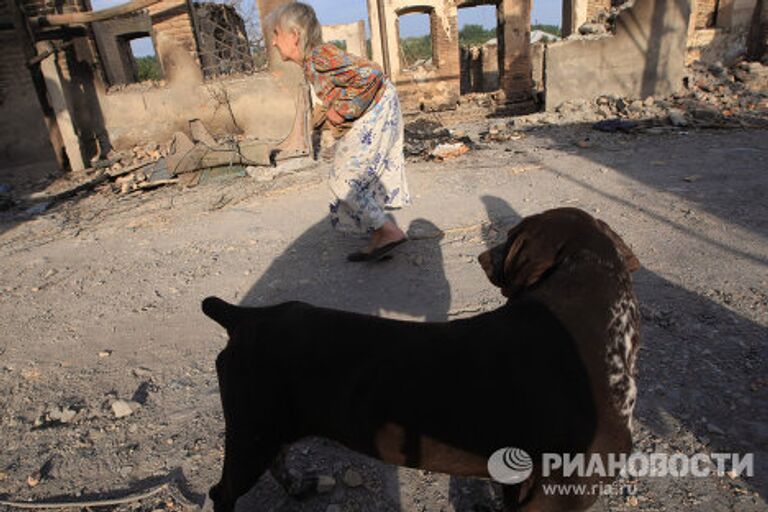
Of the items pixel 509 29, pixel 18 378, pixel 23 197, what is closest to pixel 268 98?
pixel 23 197

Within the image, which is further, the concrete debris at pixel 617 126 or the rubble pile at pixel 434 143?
the concrete debris at pixel 617 126

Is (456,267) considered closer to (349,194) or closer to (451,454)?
(349,194)

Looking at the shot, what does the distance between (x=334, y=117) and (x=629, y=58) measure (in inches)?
316

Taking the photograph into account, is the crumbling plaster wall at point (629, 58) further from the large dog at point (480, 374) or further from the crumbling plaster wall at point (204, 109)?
the large dog at point (480, 374)

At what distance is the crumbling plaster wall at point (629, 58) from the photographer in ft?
29.8

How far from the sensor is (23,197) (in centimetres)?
812

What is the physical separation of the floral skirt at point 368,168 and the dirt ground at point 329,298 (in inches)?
16.7

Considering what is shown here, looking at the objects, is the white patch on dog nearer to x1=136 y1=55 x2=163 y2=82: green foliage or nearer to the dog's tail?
the dog's tail

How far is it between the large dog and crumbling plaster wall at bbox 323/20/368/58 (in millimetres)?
23900

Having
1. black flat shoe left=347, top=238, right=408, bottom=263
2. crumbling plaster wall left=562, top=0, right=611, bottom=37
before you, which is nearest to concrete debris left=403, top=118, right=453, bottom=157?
black flat shoe left=347, top=238, right=408, bottom=263

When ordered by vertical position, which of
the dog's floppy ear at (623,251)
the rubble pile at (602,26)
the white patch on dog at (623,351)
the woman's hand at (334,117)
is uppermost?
the rubble pile at (602,26)

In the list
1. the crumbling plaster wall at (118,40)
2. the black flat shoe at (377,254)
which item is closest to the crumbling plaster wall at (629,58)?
the black flat shoe at (377,254)

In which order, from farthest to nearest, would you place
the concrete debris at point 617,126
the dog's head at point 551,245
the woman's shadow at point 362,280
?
the concrete debris at point 617,126
the woman's shadow at point 362,280
the dog's head at point 551,245

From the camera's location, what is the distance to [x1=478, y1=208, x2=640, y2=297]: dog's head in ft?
4.90
